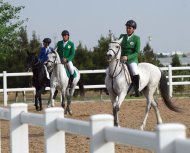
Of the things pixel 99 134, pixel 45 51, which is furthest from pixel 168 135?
pixel 45 51

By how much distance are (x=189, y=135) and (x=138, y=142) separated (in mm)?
8496

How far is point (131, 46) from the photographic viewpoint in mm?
13680

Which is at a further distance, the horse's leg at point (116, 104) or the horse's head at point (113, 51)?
the horse's leg at point (116, 104)

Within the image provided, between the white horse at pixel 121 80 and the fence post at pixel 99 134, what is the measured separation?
27.2 feet

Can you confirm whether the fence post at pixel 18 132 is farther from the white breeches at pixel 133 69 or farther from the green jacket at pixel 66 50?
the green jacket at pixel 66 50

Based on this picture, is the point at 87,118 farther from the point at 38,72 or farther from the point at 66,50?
the point at 38,72

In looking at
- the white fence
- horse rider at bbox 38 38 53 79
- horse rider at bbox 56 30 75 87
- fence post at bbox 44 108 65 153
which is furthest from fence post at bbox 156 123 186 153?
horse rider at bbox 38 38 53 79

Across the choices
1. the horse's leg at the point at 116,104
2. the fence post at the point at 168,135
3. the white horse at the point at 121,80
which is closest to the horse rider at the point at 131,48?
the white horse at the point at 121,80

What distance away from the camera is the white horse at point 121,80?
511 inches

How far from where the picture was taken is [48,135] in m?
5.48

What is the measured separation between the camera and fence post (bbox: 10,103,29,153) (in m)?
6.41

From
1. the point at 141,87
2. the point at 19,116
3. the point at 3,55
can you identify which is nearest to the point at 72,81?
the point at 141,87

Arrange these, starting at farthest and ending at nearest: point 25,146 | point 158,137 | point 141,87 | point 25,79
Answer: point 25,79, point 141,87, point 25,146, point 158,137

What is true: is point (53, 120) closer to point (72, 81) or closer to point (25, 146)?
point (25, 146)
